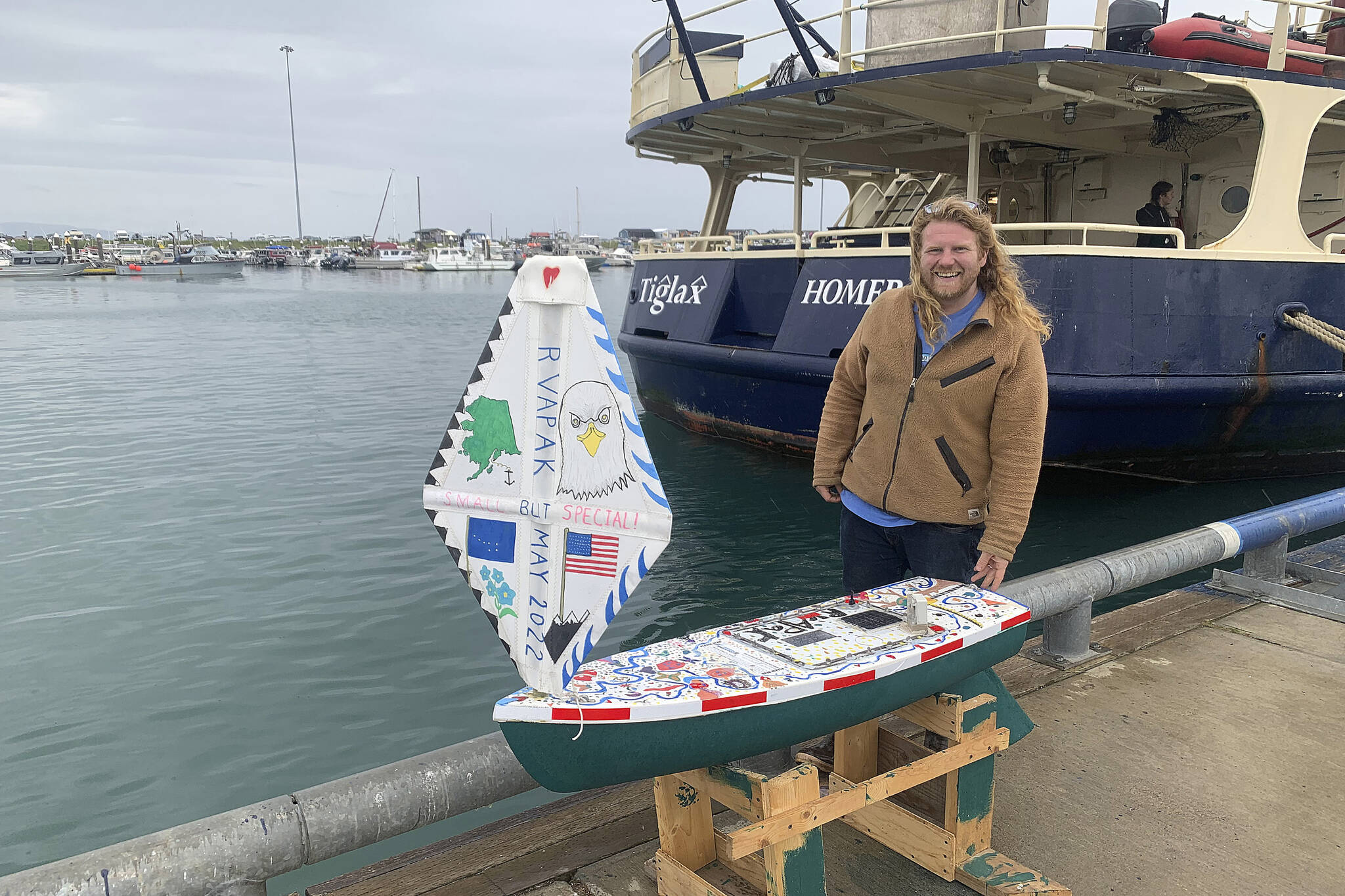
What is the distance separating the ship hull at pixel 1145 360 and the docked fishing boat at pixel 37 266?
287 ft

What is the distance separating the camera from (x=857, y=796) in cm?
235

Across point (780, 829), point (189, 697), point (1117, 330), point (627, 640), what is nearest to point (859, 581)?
point (780, 829)

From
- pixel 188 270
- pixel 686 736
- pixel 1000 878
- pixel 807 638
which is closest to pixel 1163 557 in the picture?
pixel 1000 878

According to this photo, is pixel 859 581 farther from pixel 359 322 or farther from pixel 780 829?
pixel 359 322

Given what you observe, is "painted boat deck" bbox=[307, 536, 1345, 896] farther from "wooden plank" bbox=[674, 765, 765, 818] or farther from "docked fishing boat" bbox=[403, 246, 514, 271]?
"docked fishing boat" bbox=[403, 246, 514, 271]

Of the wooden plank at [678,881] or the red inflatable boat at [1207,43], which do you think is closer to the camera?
the wooden plank at [678,881]

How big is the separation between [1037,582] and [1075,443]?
4.40 meters

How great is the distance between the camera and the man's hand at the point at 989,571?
265 cm

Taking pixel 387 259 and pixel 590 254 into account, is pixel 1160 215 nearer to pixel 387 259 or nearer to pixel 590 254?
pixel 387 259

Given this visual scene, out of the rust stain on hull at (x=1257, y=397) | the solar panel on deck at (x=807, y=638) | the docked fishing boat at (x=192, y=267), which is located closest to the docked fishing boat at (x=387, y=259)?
the docked fishing boat at (x=192, y=267)

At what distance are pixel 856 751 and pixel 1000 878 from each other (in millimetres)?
483

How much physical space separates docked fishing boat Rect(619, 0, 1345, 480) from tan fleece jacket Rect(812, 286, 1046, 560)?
426cm

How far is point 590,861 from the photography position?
2.60m

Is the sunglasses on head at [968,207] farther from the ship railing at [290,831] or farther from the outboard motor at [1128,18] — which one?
the outboard motor at [1128,18]
